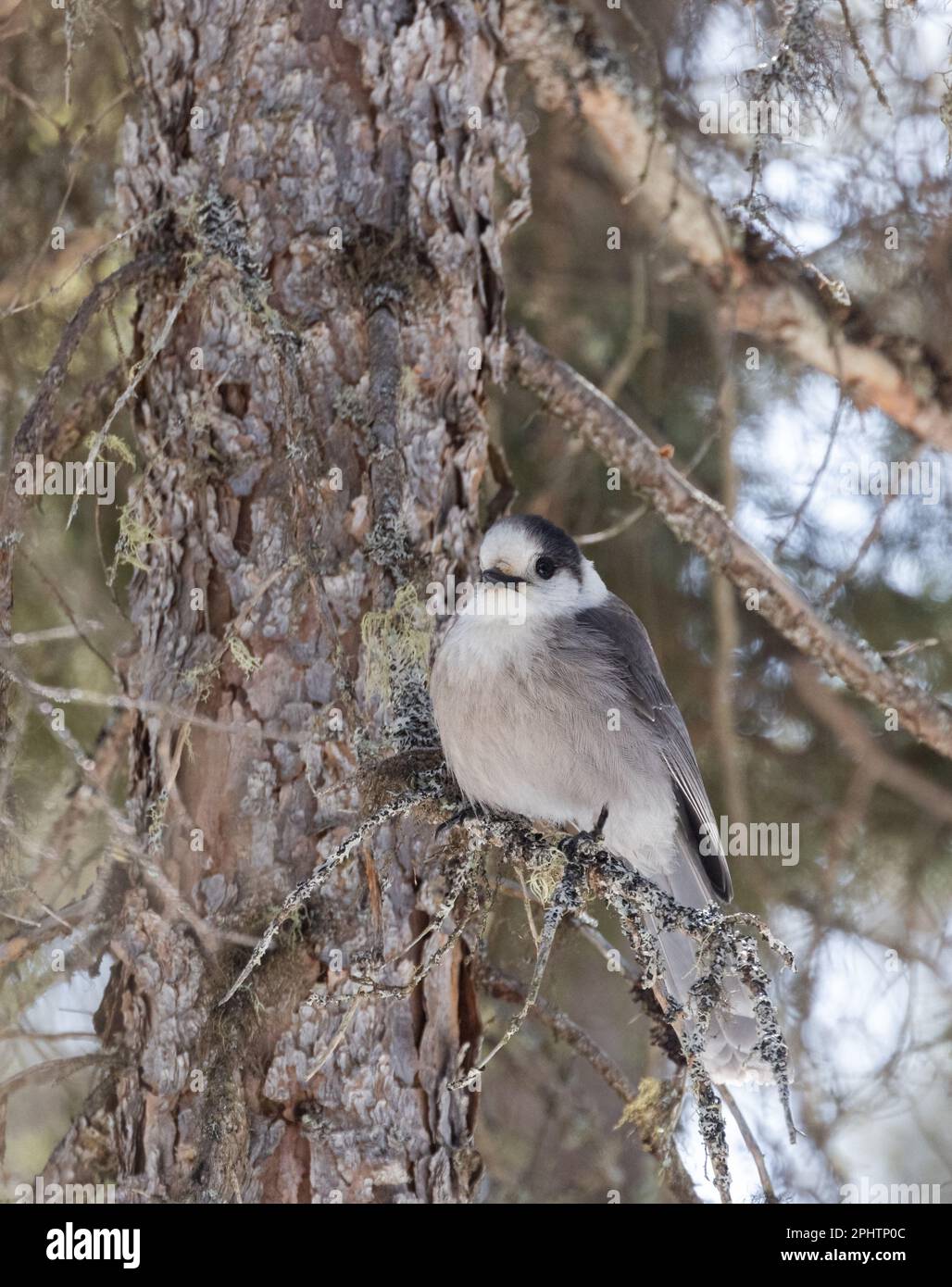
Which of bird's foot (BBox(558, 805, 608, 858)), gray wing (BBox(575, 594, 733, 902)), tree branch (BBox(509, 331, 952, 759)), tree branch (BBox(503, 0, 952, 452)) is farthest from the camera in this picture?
tree branch (BBox(503, 0, 952, 452))

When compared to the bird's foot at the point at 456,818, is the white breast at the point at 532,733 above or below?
above

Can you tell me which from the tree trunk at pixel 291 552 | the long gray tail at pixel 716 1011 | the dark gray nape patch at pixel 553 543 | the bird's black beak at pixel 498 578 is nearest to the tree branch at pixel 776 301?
the tree trunk at pixel 291 552

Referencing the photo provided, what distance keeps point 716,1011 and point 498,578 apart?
870 mm

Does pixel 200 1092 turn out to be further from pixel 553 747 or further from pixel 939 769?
pixel 939 769

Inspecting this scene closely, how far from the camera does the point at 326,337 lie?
2361mm

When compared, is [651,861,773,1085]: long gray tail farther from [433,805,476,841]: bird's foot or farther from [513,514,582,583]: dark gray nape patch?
[513,514,582,583]: dark gray nape patch

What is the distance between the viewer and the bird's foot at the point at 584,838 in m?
2.10

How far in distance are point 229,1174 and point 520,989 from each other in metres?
0.76

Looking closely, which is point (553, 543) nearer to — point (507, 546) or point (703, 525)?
point (507, 546)

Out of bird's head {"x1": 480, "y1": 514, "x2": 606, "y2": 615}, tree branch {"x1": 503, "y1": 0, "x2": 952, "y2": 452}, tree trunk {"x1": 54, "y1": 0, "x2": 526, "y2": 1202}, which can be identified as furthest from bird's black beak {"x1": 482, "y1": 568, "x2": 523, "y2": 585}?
tree branch {"x1": 503, "y1": 0, "x2": 952, "y2": 452}

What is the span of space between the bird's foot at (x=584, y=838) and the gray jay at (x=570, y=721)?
63 millimetres

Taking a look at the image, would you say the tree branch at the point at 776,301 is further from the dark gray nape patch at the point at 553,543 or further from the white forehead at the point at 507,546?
the white forehead at the point at 507,546

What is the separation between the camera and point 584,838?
2.17 meters

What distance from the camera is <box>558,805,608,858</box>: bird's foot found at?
210cm
